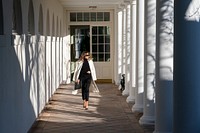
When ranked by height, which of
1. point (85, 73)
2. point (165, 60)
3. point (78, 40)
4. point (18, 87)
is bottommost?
point (85, 73)

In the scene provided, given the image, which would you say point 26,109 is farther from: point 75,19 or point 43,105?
point 75,19

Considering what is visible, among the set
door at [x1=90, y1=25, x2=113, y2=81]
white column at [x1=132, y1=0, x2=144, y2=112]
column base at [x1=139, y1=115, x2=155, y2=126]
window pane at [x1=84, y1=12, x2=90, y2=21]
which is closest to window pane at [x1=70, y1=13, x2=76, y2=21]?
window pane at [x1=84, y1=12, x2=90, y2=21]

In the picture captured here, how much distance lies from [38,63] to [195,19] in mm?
7426

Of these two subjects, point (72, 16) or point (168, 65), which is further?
point (72, 16)

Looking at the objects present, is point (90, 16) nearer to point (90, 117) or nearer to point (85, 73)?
point (85, 73)

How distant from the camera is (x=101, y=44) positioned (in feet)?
77.2

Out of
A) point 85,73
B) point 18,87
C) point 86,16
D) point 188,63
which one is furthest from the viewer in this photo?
point 86,16

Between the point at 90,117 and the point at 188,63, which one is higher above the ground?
the point at 188,63

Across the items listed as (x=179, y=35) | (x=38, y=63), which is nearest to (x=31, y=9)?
(x=38, y=63)

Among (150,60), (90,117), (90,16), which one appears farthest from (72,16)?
(150,60)

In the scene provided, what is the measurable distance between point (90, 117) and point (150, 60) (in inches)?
99.4

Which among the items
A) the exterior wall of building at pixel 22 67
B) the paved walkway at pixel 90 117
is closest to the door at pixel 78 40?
the paved walkway at pixel 90 117

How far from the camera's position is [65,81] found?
22234 mm

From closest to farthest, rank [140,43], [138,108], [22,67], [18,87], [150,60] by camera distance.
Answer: [18,87]
[22,67]
[150,60]
[140,43]
[138,108]
